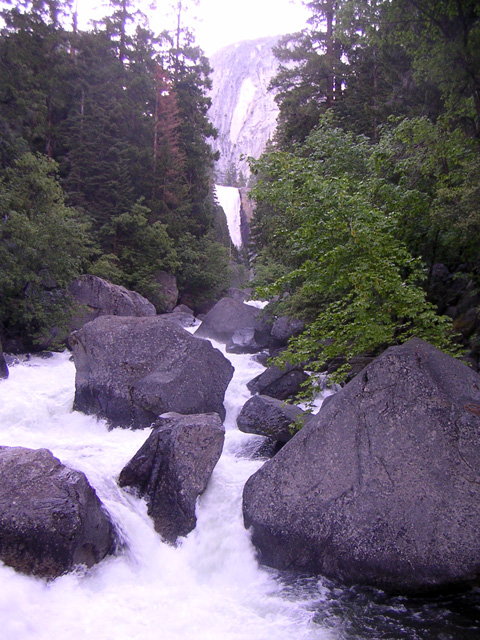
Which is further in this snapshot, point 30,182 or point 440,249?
point 30,182

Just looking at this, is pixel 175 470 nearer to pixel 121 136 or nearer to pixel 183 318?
pixel 183 318

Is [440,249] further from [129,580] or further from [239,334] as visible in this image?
[239,334]

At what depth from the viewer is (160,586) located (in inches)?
233

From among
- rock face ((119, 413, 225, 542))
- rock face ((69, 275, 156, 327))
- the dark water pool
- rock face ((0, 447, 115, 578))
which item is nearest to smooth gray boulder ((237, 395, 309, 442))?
rock face ((119, 413, 225, 542))

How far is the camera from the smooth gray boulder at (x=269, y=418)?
9500 mm

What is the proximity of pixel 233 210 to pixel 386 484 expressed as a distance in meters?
50.3

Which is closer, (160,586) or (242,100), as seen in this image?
(160,586)

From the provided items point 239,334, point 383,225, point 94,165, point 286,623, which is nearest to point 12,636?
point 286,623

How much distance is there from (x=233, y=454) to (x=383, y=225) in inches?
197

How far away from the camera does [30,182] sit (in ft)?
55.4

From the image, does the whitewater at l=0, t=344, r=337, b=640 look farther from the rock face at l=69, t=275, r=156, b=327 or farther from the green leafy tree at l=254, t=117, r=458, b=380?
the rock face at l=69, t=275, r=156, b=327

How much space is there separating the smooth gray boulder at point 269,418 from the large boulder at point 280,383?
2.01 m

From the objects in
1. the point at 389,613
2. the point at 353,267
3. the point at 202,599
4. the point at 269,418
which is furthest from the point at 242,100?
the point at 389,613

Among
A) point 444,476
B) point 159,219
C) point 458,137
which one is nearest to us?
point 444,476
